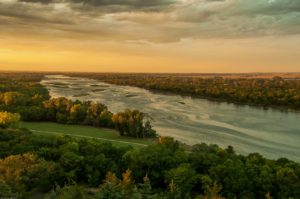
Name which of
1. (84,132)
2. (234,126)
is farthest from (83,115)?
(234,126)

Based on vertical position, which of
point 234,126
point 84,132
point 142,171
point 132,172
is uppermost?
point 142,171

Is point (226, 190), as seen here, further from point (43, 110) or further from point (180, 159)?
point (43, 110)

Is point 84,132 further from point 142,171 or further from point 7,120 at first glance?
point 142,171

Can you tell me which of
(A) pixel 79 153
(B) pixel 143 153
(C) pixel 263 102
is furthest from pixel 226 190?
(C) pixel 263 102

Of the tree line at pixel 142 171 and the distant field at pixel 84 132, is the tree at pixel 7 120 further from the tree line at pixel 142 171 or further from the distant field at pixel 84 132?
the tree line at pixel 142 171

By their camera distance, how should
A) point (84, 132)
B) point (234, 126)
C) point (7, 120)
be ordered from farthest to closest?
point (234, 126) → point (84, 132) → point (7, 120)

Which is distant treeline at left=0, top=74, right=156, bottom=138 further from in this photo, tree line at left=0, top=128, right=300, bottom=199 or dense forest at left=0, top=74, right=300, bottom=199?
tree line at left=0, top=128, right=300, bottom=199
